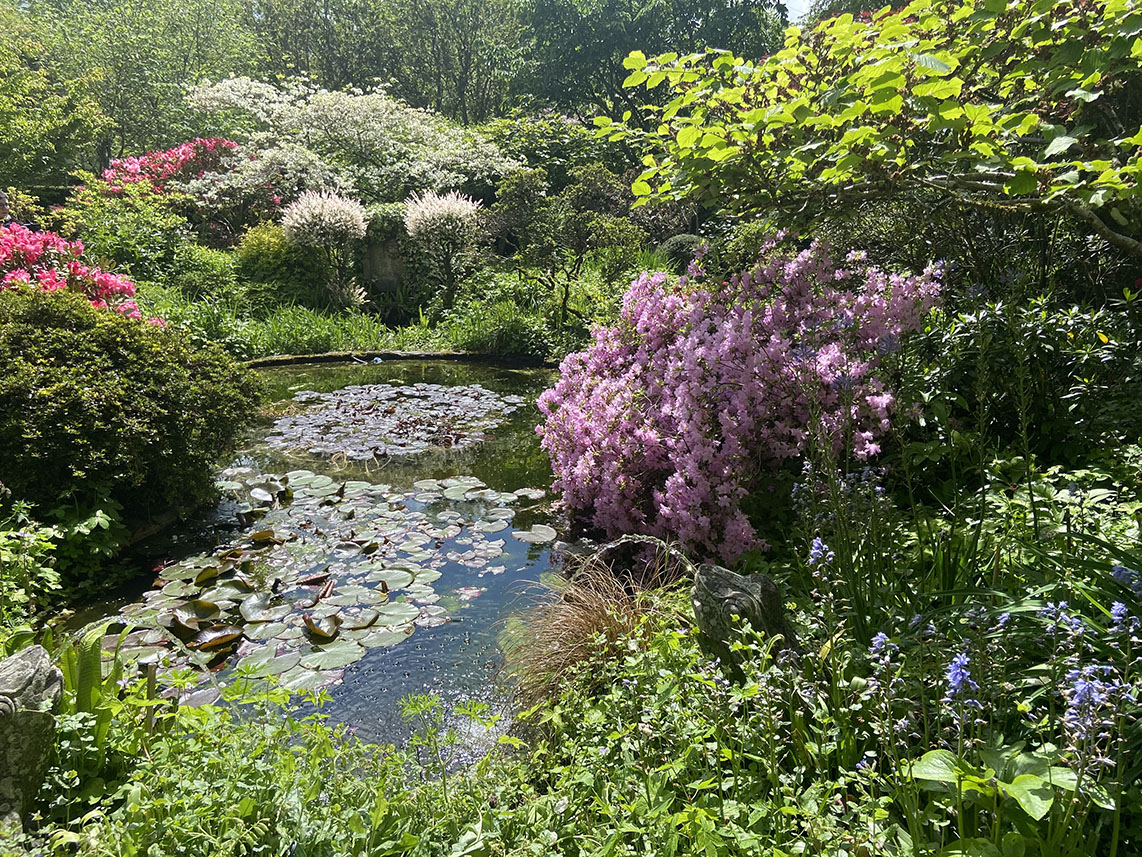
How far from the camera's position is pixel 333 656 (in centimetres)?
315

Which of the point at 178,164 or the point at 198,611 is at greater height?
the point at 178,164

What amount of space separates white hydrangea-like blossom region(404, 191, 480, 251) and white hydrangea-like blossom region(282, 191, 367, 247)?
105 cm

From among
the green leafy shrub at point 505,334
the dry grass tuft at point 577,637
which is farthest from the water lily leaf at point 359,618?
the green leafy shrub at point 505,334

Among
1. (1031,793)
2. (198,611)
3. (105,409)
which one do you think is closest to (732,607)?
(1031,793)

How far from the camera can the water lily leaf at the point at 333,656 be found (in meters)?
3.08

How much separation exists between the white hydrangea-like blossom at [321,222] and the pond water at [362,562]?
6.01 metres

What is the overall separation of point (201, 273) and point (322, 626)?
34.0 ft

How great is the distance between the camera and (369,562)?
4117 millimetres

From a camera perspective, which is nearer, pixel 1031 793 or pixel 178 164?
pixel 1031 793

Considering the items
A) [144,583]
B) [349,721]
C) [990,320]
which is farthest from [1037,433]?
[144,583]

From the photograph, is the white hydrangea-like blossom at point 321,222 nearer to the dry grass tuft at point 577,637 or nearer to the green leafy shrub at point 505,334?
the green leafy shrub at point 505,334

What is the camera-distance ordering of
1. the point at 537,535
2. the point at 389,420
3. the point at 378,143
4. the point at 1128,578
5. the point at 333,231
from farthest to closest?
the point at 378,143
the point at 333,231
the point at 389,420
the point at 537,535
the point at 1128,578

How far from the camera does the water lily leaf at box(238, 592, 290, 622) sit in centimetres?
345

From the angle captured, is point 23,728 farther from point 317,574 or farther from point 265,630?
point 317,574
